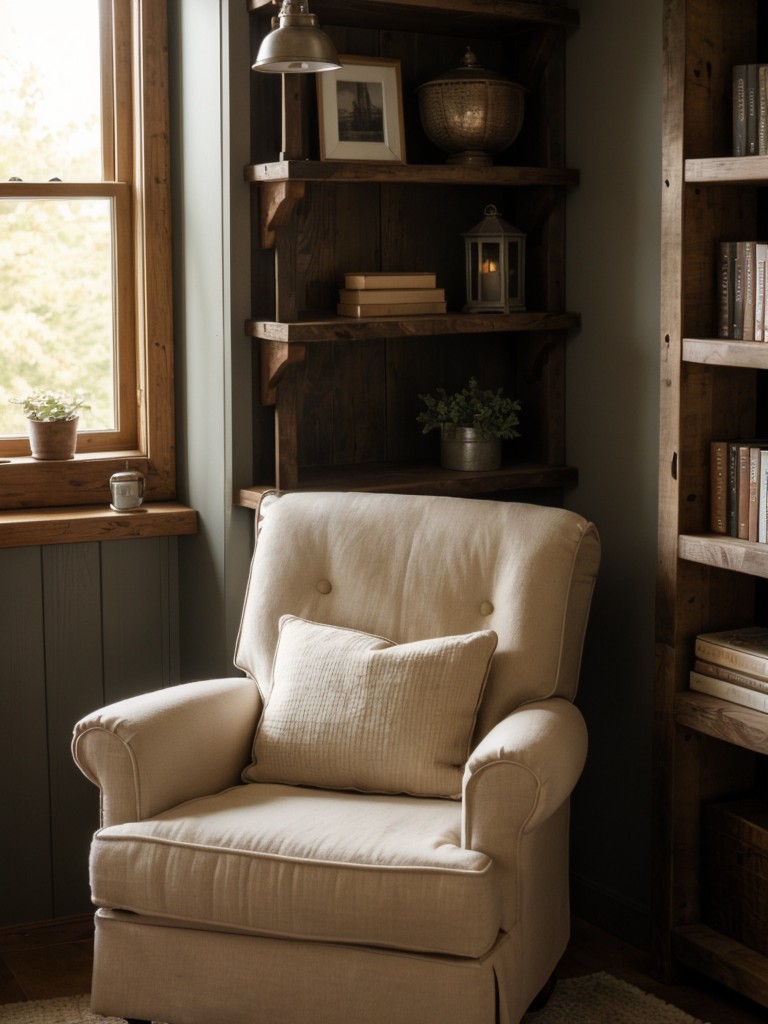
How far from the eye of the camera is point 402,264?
3.13m

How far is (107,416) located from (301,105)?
2.98ft

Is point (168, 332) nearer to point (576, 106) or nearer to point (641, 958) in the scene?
point (576, 106)

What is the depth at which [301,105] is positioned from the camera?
282 cm

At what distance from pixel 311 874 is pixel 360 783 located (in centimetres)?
33

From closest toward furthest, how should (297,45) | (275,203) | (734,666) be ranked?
(297,45), (734,666), (275,203)

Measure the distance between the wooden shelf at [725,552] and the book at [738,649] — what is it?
0.15m

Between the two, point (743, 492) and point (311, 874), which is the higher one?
point (743, 492)

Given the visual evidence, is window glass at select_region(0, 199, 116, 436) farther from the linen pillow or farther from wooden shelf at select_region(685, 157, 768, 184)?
wooden shelf at select_region(685, 157, 768, 184)

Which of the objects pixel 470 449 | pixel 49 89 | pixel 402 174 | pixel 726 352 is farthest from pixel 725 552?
pixel 49 89

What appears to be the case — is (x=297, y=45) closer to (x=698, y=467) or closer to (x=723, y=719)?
(x=698, y=467)

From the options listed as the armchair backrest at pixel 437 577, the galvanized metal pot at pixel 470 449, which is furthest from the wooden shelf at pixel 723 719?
the galvanized metal pot at pixel 470 449

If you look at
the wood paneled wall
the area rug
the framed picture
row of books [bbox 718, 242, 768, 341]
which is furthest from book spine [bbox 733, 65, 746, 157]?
the area rug

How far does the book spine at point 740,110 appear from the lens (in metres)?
2.44

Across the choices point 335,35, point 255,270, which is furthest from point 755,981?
point 335,35
